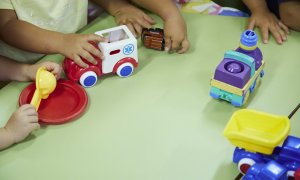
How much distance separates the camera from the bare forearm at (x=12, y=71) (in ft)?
2.47

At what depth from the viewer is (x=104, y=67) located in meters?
0.75

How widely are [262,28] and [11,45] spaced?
53 centimetres

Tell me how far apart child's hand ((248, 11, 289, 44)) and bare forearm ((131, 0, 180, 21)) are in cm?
17

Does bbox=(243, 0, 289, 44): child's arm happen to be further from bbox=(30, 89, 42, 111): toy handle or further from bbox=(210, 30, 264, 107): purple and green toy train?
bbox=(30, 89, 42, 111): toy handle

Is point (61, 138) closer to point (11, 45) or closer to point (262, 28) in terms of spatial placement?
point (11, 45)

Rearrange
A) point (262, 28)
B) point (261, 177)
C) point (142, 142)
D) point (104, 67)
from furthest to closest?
point (262, 28) → point (104, 67) → point (142, 142) → point (261, 177)

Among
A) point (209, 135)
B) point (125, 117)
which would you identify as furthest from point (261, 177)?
point (125, 117)

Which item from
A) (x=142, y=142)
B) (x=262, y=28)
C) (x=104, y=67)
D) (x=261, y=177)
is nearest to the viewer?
(x=261, y=177)

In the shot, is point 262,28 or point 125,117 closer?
point 125,117

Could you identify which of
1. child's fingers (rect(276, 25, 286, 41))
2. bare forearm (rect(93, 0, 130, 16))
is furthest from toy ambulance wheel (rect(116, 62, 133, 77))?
child's fingers (rect(276, 25, 286, 41))

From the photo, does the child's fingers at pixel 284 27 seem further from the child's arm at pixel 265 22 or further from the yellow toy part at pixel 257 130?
the yellow toy part at pixel 257 130

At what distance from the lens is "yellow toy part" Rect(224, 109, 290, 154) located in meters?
0.53

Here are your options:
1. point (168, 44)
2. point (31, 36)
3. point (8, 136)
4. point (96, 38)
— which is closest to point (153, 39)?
point (168, 44)

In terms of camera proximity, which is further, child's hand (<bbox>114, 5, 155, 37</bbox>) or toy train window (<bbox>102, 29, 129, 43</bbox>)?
child's hand (<bbox>114, 5, 155, 37</bbox>)
